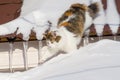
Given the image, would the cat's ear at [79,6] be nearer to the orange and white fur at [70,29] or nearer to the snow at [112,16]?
the orange and white fur at [70,29]

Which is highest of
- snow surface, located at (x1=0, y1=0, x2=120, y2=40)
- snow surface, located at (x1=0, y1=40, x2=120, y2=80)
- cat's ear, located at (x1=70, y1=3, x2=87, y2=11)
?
cat's ear, located at (x1=70, y1=3, x2=87, y2=11)

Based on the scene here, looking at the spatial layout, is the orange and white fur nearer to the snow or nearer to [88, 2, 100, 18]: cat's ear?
[88, 2, 100, 18]: cat's ear

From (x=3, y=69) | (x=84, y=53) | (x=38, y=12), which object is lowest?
(x=3, y=69)

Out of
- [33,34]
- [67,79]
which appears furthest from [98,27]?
[67,79]

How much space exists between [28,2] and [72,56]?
0.85 m

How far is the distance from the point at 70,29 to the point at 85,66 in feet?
2.95

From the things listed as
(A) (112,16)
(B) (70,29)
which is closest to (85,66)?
(B) (70,29)

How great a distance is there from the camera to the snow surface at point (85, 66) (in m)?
2.76

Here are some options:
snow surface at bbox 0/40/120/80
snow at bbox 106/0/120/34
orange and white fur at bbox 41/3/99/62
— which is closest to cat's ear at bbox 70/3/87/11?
orange and white fur at bbox 41/3/99/62

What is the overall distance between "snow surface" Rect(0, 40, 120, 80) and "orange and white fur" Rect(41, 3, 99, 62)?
406 mm

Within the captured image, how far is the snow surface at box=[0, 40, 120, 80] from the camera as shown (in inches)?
108

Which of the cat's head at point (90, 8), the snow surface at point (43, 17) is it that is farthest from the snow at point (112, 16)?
the cat's head at point (90, 8)

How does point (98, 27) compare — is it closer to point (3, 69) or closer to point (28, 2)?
point (28, 2)

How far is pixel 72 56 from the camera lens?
3.16 m
